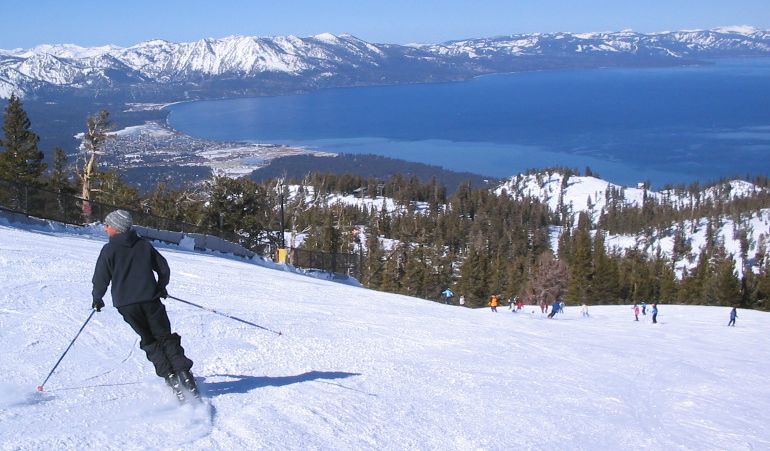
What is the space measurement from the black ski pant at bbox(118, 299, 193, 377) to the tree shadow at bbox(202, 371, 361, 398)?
677mm

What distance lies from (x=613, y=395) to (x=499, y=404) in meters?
2.12

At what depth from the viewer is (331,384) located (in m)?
7.02

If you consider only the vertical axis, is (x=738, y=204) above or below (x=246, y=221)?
above

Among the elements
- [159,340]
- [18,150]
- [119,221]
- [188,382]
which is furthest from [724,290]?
[119,221]

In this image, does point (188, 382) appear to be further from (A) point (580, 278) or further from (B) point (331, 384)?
(A) point (580, 278)

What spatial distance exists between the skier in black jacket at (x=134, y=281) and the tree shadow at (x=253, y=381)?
84cm

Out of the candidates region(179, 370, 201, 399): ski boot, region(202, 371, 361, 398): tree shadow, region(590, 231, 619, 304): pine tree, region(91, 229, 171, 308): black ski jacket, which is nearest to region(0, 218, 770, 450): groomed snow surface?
region(202, 371, 361, 398): tree shadow

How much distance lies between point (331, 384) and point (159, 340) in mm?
2075

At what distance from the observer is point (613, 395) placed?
857cm

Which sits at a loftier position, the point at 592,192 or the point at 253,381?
the point at 592,192

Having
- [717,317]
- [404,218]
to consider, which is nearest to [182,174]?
[404,218]

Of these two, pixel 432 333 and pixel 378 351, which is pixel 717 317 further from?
pixel 378 351

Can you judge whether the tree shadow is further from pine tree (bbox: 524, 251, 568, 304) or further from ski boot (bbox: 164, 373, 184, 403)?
pine tree (bbox: 524, 251, 568, 304)

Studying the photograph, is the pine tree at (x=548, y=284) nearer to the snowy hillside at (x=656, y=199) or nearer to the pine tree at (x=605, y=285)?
the pine tree at (x=605, y=285)
